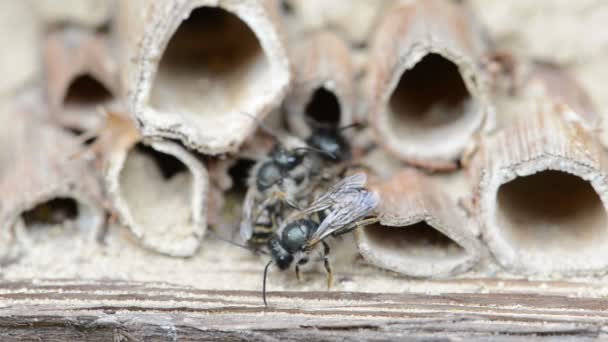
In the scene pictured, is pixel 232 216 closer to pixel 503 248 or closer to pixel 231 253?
pixel 231 253

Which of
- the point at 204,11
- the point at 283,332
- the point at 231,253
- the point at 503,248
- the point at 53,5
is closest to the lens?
the point at 283,332

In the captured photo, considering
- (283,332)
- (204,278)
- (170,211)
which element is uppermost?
(170,211)

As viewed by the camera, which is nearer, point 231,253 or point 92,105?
point 231,253

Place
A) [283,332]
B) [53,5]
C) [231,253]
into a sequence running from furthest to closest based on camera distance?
[53,5] → [231,253] → [283,332]

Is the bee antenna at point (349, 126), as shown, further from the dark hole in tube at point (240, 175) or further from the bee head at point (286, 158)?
the dark hole in tube at point (240, 175)

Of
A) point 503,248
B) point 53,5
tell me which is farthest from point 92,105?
point 503,248

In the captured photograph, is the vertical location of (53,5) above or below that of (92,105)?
above

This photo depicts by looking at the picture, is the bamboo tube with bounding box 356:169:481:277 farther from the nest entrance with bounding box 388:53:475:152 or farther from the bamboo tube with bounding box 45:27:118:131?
the bamboo tube with bounding box 45:27:118:131
